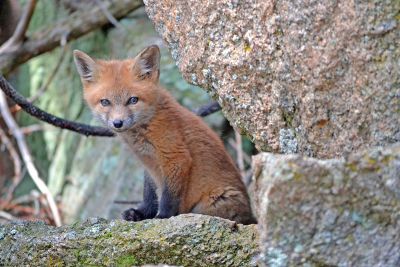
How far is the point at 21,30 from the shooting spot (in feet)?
27.0

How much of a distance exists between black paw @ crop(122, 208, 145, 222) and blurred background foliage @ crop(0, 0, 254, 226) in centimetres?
222

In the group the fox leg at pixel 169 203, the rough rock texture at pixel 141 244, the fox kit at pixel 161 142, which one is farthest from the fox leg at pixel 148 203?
the rough rock texture at pixel 141 244

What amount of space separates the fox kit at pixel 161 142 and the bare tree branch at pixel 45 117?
0.30 m

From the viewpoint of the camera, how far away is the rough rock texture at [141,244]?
4.11m

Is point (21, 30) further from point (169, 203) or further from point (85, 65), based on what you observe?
point (169, 203)

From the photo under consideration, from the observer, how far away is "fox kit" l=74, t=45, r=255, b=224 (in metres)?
5.79

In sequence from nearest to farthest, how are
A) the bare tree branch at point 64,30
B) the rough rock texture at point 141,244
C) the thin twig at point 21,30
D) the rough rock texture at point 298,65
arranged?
1. the rough rock texture at point 298,65
2. the rough rock texture at point 141,244
3. the thin twig at point 21,30
4. the bare tree branch at point 64,30

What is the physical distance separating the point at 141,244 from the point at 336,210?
146 cm

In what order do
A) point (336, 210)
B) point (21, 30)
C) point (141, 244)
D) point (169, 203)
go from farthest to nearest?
point (21, 30) < point (169, 203) < point (141, 244) < point (336, 210)

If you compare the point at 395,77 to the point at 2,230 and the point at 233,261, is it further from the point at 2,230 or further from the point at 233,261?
the point at 2,230

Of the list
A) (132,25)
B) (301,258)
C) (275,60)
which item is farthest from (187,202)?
(132,25)

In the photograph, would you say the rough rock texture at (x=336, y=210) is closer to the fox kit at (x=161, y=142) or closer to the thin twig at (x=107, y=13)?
the fox kit at (x=161, y=142)

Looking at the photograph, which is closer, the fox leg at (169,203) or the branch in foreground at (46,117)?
the fox leg at (169,203)

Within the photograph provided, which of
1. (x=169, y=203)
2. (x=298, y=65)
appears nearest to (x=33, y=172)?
(x=169, y=203)
